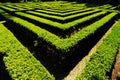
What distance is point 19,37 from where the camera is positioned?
45.2 feet

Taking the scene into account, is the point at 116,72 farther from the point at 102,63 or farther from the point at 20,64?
the point at 20,64

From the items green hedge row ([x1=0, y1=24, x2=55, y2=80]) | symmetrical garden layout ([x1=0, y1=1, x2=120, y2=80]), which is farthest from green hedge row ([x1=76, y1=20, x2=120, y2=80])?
green hedge row ([x1=0, y1=24, x2=55, y2=80])

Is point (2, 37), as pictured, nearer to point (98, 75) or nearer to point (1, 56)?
point (1, 56)

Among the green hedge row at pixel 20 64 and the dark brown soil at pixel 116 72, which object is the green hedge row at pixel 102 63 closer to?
the dark brown soil at pixel 116 72

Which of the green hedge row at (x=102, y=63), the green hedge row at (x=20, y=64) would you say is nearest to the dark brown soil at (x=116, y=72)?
the green hedge row at (x=102, y=63)

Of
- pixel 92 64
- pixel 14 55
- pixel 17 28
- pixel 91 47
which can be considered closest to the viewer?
pixel 92 64

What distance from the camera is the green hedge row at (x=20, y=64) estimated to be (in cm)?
636

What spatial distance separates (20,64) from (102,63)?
11.3ft

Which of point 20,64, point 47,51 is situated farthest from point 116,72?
point 20,64

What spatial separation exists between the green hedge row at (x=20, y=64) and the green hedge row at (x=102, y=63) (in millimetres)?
1436

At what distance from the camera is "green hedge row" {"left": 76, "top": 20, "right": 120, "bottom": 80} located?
6613mm

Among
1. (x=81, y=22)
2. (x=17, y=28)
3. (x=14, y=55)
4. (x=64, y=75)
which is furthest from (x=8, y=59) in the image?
(x=81, y=22)

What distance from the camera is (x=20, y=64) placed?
7.17m

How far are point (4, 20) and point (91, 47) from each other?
36.4ft
